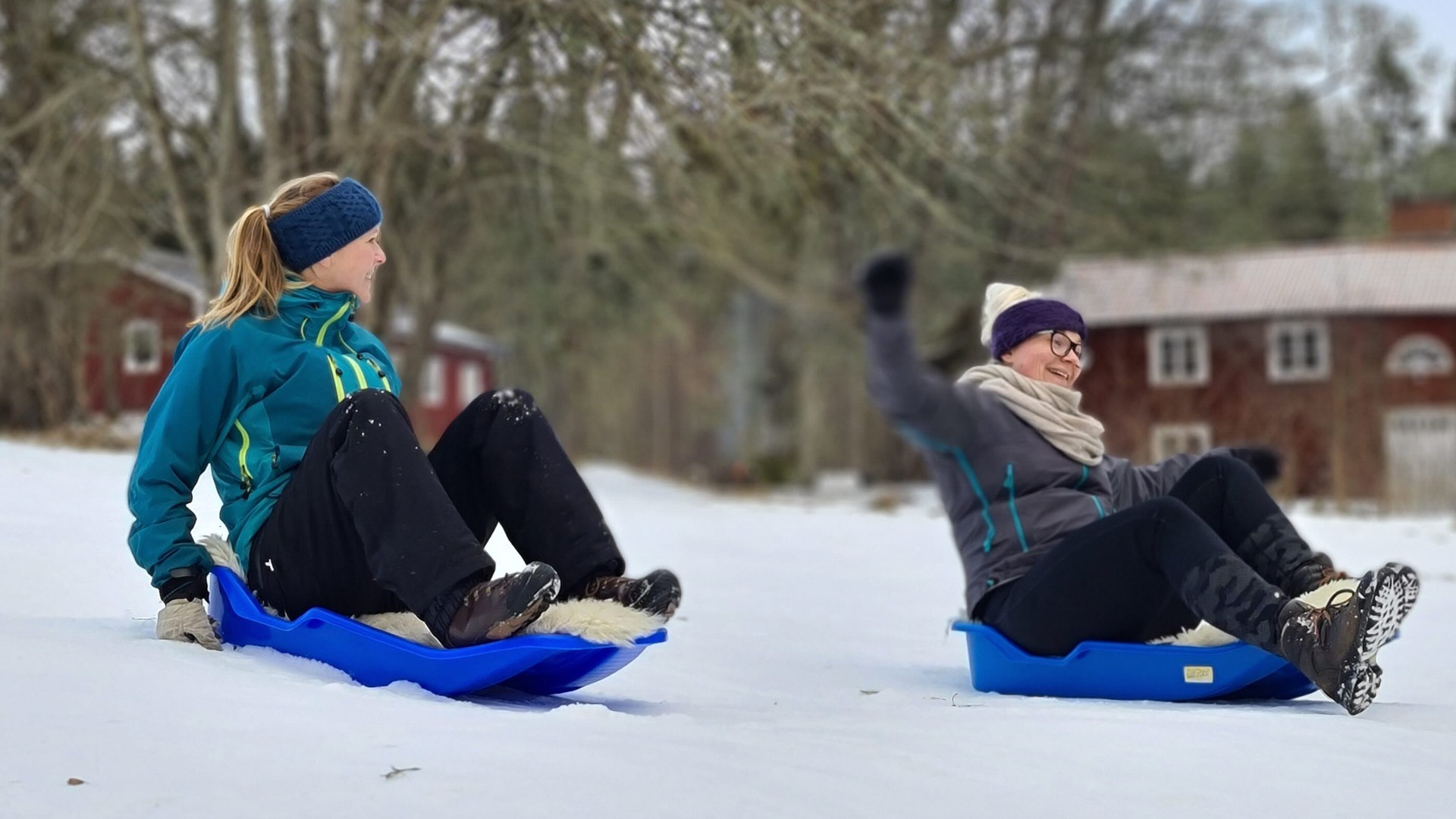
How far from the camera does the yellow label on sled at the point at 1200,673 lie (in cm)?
342

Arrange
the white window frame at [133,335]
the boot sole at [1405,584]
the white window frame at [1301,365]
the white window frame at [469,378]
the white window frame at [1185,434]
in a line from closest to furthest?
the boot sole at [1405,584], the white window frame at [133,335], the white window frame at [1185,434], the white window frame at [1301,365], the white window frame at [469,378]

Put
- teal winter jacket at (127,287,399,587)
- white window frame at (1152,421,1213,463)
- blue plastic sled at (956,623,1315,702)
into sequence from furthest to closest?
white window frame at (1152,421,1213,463) < blue plastic sled at (956,623,1315,702) < teal winter jacket at (127,287,399,587)

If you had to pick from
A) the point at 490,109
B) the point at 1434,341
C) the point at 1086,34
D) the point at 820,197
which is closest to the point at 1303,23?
the point at 1086,34

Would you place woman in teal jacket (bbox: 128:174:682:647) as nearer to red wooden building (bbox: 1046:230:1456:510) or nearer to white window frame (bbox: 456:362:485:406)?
red wooden building (bbox: 1046:230:1456:510)

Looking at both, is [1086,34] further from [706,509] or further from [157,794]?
[157,794]

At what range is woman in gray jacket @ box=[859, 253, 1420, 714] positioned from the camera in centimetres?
310

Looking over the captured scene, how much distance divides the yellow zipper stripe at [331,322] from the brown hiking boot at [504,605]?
72 cm

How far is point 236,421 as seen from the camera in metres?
3.19

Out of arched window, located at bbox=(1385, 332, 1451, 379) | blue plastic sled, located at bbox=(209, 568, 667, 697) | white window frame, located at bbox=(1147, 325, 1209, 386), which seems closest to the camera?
blue plastic sled, located at bbox=(209, 568, 667, 697)

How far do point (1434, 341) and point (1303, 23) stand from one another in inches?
345

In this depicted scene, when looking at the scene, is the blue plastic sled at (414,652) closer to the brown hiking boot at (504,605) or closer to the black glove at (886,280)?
the brown hiking boot at (504,605)

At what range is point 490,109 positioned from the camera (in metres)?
9.77

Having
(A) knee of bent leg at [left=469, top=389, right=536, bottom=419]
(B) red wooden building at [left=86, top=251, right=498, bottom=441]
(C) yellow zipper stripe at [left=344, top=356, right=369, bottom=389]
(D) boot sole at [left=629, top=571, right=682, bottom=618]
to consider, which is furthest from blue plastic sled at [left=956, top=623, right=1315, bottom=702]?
(B) red wooden building at [left=86, top=251, right=498, bottom=441]

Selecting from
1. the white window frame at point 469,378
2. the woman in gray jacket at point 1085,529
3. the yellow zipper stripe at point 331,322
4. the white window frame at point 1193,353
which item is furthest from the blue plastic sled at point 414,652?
the white window frame at point 469,378
